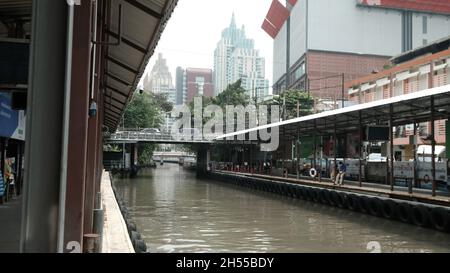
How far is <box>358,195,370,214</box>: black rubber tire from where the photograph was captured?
1883cm

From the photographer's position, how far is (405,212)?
53.5ft

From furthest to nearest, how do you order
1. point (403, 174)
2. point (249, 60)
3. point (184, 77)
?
point (184, 77)
point (249, 60)
point (403, 174)

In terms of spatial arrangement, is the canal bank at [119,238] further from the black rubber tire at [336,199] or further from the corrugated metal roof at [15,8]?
the black rubber tire at [336,199]

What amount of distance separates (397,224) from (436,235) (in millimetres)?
2224

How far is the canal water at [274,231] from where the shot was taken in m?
12.5

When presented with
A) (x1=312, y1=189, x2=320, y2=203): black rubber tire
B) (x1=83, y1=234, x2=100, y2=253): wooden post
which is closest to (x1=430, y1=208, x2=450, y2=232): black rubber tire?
(x1=312, y1=189, x2=320, y2=203): black rubber tire

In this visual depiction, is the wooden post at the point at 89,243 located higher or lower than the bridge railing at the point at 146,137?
lower

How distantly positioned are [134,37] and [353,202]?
13639 millimetres

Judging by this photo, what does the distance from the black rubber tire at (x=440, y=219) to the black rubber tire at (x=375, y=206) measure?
10.2 feet

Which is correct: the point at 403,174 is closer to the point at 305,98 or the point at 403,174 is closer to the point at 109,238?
the point at 109,238

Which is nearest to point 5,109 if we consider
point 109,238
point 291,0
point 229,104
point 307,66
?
point 109,238

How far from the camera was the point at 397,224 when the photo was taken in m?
16.3

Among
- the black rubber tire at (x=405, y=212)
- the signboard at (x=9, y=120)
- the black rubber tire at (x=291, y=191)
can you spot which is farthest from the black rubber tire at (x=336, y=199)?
the signboard at (x=9, y=120)

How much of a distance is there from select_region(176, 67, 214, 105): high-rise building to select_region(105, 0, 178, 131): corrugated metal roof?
76732 mm
